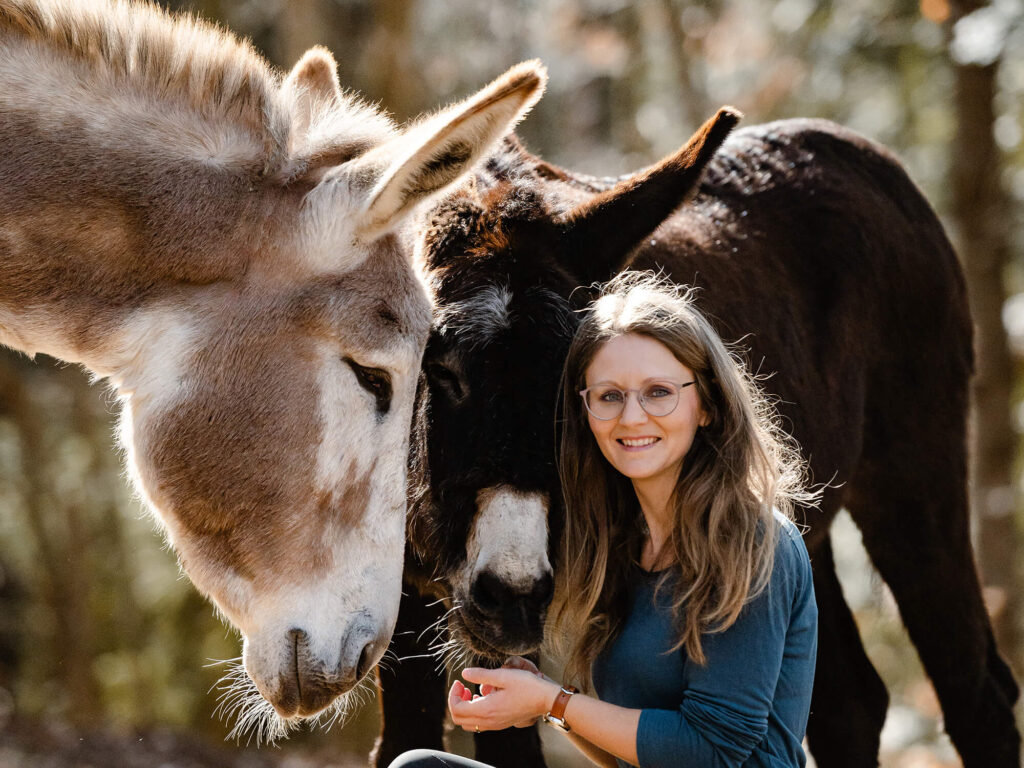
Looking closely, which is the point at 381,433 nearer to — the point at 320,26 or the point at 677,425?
the point at 677,425

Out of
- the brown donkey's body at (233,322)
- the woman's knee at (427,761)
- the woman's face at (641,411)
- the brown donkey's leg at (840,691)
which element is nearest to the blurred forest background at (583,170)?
the brown donkey's leg at (840,691)

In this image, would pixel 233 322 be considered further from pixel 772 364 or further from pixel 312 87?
pixel 772 364

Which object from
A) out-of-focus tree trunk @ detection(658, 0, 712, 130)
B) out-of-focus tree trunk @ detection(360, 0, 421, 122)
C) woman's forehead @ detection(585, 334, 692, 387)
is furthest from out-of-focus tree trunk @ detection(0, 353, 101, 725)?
woman's forehead @ detection(585, 334, 692, 387)

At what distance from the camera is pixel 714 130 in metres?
3.11

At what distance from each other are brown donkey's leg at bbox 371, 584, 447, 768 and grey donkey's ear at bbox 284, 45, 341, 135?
5.18 feet

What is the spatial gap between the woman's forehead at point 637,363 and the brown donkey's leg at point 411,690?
4.00ft

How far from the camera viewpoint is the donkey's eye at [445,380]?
114 inches

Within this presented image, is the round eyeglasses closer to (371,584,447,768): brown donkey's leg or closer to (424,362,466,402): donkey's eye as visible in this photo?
(424,362,466,402): donkey's eye

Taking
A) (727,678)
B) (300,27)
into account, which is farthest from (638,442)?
(300,27)

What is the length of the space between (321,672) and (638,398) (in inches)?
44.0

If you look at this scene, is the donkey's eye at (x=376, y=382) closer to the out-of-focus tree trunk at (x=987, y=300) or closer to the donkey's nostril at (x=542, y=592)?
the donkey's nostril at (x=542, y=592)

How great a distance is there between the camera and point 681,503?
2594mm

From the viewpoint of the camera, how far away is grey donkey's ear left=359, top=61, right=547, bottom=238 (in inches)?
96.6

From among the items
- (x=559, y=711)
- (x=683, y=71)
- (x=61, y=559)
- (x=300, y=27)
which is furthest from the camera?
(x=61, y=559)
